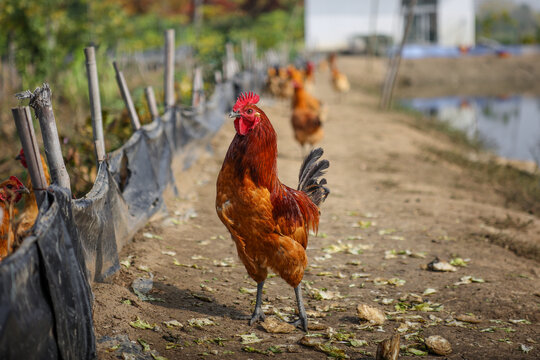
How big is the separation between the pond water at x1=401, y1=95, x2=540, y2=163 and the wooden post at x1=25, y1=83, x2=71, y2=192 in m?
13.9

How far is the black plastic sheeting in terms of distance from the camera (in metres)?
2.43

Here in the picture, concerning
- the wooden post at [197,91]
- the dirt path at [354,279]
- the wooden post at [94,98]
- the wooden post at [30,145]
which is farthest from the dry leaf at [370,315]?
the wooden post at [197,91]

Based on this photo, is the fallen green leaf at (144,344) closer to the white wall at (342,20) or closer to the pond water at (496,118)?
the pond water at (496,118)

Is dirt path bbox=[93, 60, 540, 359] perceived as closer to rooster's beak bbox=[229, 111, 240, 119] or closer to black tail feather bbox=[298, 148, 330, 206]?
black tail feather bbox=[298, 148, 330, 206]

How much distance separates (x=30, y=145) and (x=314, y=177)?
233 cm

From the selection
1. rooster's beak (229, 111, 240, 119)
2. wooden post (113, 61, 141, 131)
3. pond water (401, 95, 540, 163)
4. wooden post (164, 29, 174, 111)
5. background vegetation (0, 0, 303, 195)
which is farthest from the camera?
pond water (401, 95, 540, 163)

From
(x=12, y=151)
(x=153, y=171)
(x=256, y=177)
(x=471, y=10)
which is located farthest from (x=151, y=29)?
(x=256, y=177)

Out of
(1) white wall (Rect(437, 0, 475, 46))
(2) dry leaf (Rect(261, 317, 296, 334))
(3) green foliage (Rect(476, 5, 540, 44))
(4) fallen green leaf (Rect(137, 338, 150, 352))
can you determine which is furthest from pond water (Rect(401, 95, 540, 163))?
(3) green foliage (Rect(476, 5, 540, 44))

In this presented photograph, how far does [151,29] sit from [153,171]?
3828 centimetres

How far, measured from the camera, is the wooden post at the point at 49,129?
3529mm

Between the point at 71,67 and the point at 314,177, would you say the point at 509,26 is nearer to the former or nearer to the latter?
the point at 71,67

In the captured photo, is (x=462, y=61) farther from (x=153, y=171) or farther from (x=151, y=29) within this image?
(x=153, y=171)

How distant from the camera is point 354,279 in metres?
5.23

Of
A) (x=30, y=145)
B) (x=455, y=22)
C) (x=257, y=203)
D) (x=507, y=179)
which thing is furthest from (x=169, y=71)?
(x=455, y=22)
